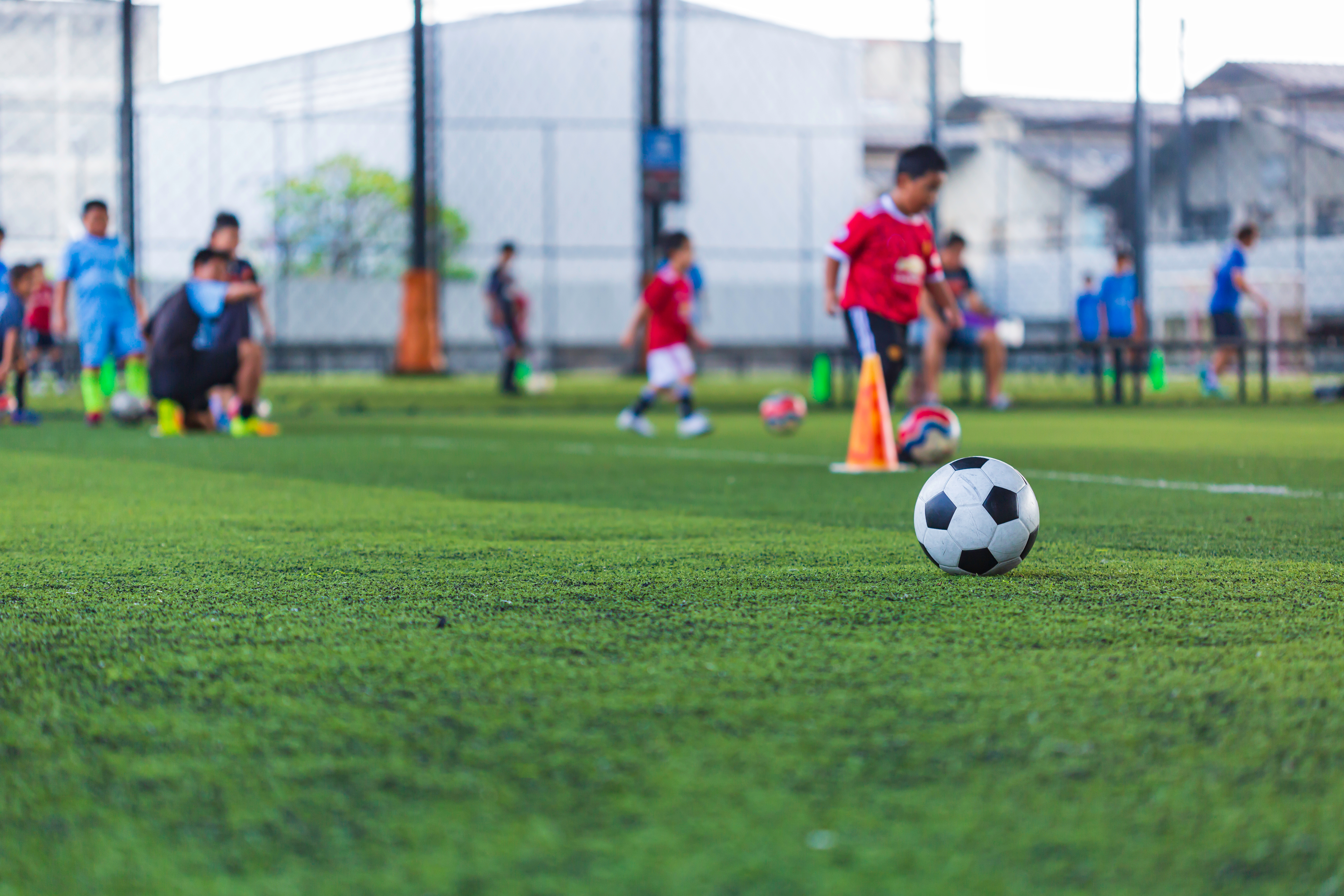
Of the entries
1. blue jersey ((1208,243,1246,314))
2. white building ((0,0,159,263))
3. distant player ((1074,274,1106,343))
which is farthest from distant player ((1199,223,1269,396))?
white building ((0,0,159,263))

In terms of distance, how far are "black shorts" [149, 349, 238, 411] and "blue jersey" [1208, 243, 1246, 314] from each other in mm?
10241

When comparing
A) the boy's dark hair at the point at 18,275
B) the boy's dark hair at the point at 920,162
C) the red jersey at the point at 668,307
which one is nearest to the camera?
the boy's dark hair at the point at 920,162

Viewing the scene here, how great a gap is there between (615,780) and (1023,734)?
0.58m

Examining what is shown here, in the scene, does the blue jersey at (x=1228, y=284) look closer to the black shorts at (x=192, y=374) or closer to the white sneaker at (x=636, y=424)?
the white sneaker at (x=636, y=424)

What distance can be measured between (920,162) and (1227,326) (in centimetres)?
995

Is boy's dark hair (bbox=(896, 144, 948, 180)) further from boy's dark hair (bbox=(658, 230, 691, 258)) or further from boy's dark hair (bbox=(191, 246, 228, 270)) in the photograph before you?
boy's dark hair (bbox=(191, 246, 228, 270))

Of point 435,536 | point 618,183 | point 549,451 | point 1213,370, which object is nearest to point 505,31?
point 618,183

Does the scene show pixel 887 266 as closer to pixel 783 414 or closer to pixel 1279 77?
pixel 783 414

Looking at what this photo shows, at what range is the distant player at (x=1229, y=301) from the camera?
50.6 feet

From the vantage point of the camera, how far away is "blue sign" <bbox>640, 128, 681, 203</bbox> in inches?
727

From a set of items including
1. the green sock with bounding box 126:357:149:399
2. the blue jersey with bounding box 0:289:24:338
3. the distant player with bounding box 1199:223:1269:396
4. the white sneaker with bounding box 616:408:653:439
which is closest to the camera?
the white sneaker with bounding box 616:408:653:439

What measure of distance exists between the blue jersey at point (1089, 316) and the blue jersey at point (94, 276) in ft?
55.8

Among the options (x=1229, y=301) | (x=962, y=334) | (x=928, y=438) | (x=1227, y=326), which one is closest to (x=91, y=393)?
(x=928, y=438)

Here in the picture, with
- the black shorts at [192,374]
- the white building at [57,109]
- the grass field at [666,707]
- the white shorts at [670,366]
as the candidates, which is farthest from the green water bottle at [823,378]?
the grass field at [666,707]
